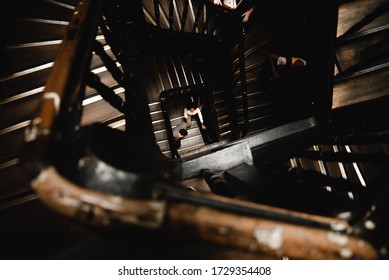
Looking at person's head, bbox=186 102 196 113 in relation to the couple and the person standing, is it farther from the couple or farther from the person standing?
the person standing

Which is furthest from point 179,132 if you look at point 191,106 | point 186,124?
point 191,106

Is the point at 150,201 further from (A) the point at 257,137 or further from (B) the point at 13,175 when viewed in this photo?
(B) the point at 13,175

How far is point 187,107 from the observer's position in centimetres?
570

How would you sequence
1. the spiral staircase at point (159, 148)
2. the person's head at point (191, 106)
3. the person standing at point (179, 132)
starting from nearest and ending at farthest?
1. the spiral staircase at point (159, 148)
2. the person standing at point (179, 132)
3. the person's head at point (191, 106)

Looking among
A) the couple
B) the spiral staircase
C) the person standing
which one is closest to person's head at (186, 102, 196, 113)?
Answer: the couple

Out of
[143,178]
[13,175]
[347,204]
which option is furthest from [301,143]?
[13,175]

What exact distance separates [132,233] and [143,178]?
0.15m

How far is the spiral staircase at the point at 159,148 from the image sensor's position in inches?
21.8

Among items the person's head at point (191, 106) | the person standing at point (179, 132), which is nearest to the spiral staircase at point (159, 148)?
the person standing at point (179, 132)

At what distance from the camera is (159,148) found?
203 cm

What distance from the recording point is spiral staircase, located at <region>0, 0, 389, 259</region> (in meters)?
0.55

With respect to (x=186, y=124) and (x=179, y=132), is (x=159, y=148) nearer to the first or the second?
(x=179, y=132)

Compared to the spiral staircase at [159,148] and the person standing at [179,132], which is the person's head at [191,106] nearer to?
the person standing at [179,132]

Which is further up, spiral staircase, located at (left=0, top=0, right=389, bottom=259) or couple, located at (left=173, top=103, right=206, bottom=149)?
spiral staircase, located at (left=0, top=0, right=389, bottom=259)
